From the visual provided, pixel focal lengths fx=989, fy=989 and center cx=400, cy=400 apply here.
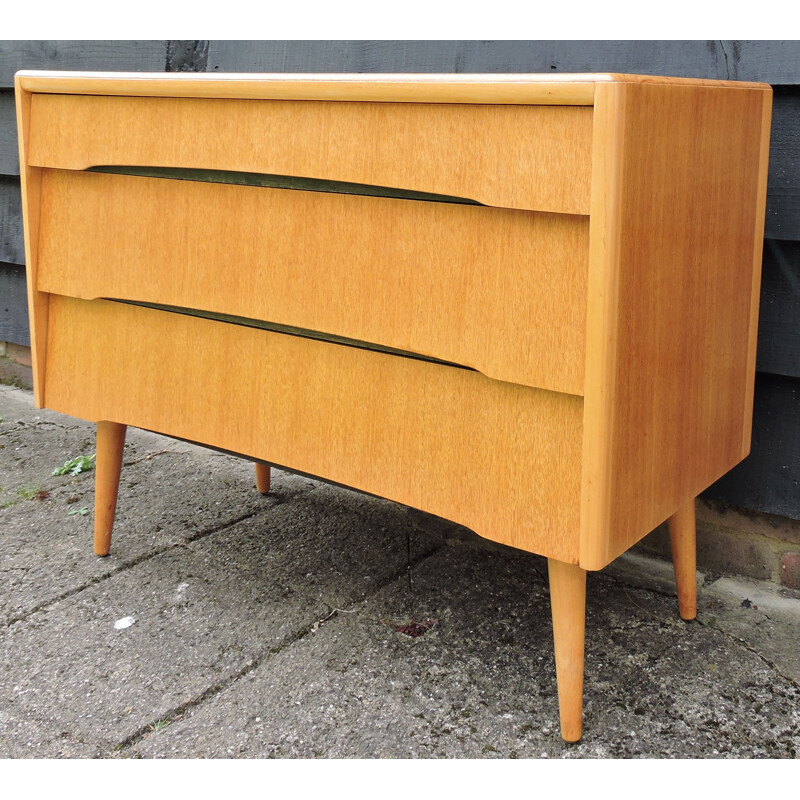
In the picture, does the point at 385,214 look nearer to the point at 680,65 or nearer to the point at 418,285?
the point at 418,285

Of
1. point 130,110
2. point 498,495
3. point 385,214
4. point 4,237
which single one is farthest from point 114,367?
point 4,237

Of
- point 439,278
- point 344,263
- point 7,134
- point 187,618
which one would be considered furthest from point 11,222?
point 439,278

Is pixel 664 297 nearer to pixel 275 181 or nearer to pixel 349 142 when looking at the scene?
pixel 349 142

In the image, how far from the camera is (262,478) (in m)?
2.37

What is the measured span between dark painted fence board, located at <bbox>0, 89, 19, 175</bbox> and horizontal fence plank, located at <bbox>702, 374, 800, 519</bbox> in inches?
88.0

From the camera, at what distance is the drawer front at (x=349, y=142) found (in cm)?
118

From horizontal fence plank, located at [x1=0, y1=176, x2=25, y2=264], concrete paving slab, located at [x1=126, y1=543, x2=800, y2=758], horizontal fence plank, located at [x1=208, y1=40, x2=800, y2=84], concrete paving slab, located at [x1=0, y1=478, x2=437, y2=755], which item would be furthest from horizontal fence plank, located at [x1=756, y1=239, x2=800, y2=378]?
horizontal fence plank, located at [x1=0, y1=176, x2=25, y2=264]

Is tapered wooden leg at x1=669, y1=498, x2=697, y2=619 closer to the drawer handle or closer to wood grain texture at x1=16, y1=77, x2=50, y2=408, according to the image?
the drawer handle

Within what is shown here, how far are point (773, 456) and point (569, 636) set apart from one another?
2.18ft

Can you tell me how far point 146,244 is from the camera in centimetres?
163

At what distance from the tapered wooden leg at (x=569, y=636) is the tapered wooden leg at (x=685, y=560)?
407 mm

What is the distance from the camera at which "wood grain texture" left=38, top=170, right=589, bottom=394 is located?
1.24 meters

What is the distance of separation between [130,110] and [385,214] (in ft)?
1.71

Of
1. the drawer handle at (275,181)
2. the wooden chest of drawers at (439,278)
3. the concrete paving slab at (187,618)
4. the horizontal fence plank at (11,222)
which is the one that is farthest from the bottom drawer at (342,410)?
the horizontal fence plank at (11,222)
